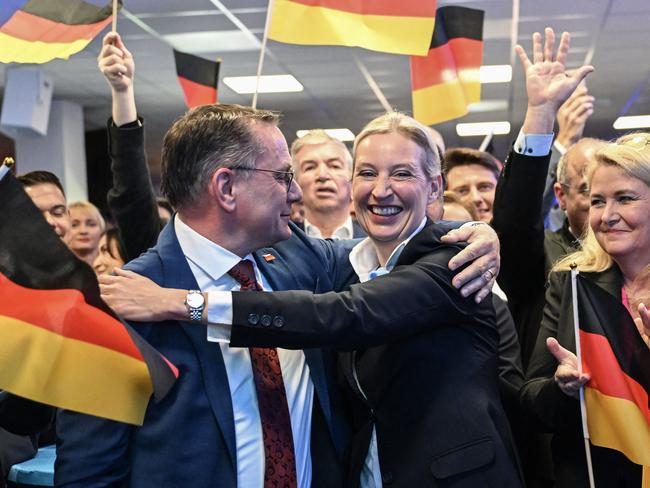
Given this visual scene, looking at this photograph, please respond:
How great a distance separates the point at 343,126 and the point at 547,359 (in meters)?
10.0

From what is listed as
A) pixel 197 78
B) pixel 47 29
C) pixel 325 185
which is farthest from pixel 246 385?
pixel 197 78

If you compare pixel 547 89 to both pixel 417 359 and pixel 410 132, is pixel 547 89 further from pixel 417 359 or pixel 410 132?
pixel 417 359

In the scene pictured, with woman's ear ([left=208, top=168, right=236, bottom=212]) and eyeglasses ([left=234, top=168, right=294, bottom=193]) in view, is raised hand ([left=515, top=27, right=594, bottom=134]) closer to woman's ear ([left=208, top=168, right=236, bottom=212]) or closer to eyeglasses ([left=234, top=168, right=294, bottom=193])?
eyeglasses ([left=234, top=168, right=294, bottom=193])

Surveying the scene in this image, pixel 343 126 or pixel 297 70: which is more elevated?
pixel 297 70

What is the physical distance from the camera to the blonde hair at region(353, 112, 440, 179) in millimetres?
2109

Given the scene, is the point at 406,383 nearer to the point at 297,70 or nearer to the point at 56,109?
the point at 297,70

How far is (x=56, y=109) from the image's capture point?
32.3 feet

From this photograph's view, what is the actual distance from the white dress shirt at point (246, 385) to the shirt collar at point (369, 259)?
0.89 ft

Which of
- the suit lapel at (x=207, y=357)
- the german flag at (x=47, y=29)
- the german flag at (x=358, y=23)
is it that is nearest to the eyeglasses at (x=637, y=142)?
the german flag at (x=358, y=23)

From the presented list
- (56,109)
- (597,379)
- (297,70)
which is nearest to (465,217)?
(597,379)

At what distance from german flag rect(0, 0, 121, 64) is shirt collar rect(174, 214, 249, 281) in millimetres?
999

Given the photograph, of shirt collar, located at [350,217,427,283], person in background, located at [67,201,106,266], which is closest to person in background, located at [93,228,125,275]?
person in background, located at [67,201,106,266]

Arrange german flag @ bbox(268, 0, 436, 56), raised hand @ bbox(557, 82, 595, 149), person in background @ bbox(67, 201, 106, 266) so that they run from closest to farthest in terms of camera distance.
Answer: german flag @ bbox(268, 0, 436, 56) → raised hand @ bbox(557, 82, 595, 149) → person in background @ bbox(67, 201, 106, 266)

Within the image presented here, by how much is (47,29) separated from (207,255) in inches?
49.8
